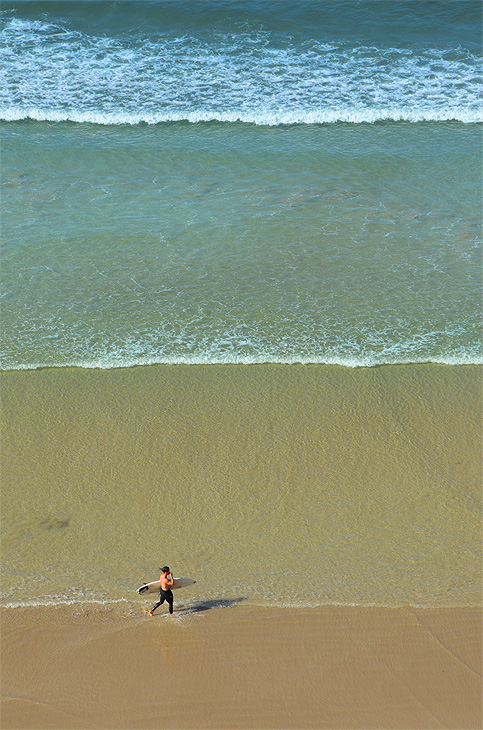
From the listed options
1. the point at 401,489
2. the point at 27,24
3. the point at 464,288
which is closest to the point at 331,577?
the point at 401,489

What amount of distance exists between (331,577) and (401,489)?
146cm

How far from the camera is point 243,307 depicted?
35.4ft

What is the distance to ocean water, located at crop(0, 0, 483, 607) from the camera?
292 inches

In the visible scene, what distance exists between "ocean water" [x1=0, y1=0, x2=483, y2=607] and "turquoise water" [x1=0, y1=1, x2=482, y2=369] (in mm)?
53

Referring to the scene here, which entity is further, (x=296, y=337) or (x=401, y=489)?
(x=296, y=337)

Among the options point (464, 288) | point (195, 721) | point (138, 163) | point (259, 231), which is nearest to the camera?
point (195, 721)

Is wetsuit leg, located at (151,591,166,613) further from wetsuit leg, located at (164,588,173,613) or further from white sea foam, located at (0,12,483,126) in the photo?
white sea foam, located at (0,12,483,126)

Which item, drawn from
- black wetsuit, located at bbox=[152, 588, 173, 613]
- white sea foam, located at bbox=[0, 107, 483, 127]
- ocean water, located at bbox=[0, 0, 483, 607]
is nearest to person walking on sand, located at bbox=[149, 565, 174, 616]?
black wetsuit, located at bbox=[152, 588, 173, 613]

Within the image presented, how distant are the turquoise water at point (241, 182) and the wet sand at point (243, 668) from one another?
3.92m

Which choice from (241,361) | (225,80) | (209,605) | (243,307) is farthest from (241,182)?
(209,605)

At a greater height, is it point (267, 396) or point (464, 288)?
point (464, 288)

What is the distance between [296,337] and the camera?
10.2 m

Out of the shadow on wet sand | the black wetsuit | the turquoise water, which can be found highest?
the turquoise water

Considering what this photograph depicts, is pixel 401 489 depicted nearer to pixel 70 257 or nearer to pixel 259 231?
pixel 259 231
